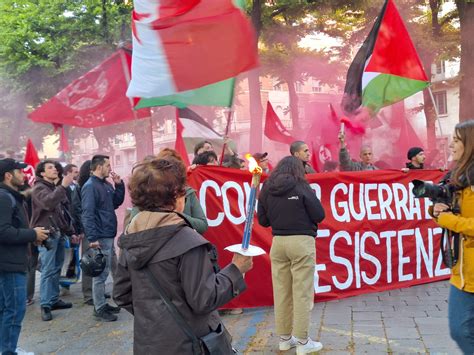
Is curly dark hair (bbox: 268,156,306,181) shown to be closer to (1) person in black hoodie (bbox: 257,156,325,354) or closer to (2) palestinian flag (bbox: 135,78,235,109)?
(1) person in black hoodie (bbox: 257,156,325,354)

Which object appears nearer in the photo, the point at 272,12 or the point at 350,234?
the point at 350,234

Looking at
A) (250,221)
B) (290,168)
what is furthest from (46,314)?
(250,221)

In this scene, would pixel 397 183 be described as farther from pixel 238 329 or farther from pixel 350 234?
pixel 238 329

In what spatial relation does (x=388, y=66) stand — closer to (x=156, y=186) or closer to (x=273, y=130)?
(x=273, y=130)

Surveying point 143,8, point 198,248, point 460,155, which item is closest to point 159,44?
point 143,8

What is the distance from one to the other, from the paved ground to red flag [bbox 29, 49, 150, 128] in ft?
10.4

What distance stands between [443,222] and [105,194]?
428 centimetres

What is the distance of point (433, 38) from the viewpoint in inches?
714

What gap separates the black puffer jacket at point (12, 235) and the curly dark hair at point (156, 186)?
7.84ft

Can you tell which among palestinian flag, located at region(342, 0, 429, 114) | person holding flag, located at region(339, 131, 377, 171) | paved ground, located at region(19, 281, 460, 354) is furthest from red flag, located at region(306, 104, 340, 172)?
paved ground, located at region(19, 281, 460, 354)

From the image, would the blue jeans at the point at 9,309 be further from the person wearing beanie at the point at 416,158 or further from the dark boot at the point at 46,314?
the person wearing beanie at the point at 416,158

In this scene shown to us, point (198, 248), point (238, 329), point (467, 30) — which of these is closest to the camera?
point (198, 248)

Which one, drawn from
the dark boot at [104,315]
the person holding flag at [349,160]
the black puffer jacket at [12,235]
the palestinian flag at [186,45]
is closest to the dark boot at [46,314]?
the dark boot at [104,315]

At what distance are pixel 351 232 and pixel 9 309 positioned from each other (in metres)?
4.09
